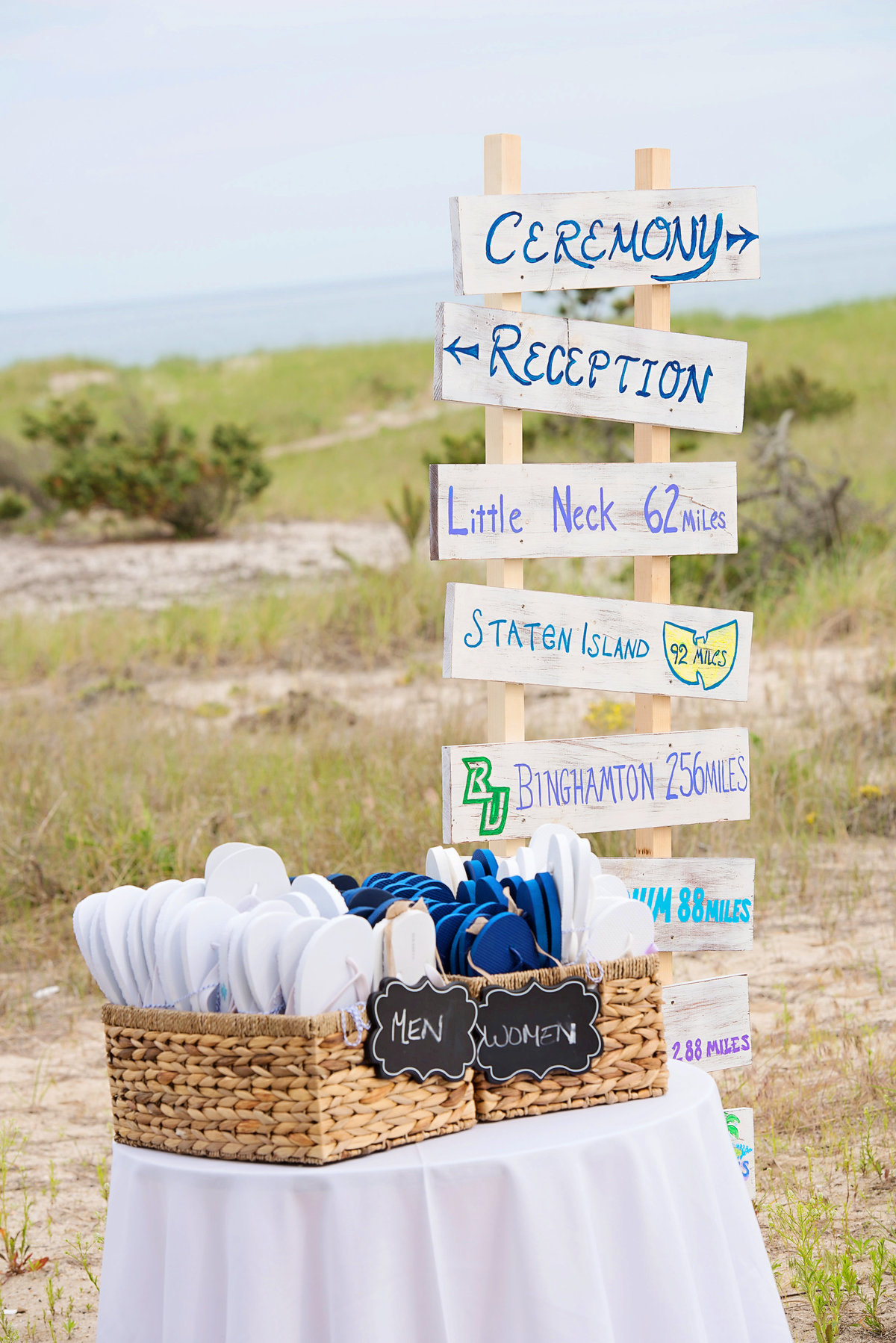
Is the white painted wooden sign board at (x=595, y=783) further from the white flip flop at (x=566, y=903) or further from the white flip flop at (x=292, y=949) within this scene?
the white flip flop at (x=292, y=949)

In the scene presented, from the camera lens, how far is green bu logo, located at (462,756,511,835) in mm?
3033

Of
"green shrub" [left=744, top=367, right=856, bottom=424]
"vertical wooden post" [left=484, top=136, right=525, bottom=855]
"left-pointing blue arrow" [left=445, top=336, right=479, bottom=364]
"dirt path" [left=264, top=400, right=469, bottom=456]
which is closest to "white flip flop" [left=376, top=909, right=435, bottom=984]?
"vertical wooden post" [left=484, top=136, right=525, bottom=855]

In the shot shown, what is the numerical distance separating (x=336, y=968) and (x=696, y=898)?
1.77 metres

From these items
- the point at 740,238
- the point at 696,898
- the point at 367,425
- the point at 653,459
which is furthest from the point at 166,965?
the point at 367,425

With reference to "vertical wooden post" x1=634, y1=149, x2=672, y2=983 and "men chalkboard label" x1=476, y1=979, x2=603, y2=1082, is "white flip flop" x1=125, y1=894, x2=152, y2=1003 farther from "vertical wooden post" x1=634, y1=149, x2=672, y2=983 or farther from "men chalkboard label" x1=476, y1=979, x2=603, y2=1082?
"vertical wooden post" x1=634, y1=149, x2=672, y2=983

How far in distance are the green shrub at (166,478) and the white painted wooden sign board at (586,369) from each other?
13408 millimetres

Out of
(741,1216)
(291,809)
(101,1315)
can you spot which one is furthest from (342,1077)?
(291,809)

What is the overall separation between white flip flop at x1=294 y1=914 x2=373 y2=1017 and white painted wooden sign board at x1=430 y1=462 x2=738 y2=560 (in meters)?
1.23

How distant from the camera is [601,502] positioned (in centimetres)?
315

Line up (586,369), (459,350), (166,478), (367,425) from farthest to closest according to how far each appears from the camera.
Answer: (367,425)
(166,478)
(586,369)
(459,350)

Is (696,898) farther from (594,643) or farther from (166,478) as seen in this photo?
(166,478)

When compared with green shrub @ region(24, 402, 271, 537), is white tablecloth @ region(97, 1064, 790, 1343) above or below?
below

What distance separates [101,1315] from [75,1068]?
8.31 feet

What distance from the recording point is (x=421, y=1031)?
1830mm
